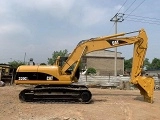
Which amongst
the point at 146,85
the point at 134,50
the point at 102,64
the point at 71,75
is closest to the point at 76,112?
the point at 71,75

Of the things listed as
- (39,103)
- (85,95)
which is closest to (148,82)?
(85,95)

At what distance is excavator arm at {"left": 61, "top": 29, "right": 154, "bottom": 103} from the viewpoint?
15.5 m

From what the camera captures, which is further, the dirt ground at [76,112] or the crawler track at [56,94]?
the crawler track at [56,94]

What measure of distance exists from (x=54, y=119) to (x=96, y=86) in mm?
16765

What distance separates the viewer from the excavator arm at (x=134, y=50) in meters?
15.5

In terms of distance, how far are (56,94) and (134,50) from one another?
191 inches

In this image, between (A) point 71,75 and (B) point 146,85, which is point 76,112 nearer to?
(A) point 71,75

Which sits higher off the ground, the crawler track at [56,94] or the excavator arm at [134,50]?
the excavator arm at [134,50]

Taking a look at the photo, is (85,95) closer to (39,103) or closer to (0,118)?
(39,103)

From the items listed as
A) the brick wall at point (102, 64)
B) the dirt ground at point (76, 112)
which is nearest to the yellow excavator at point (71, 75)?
the dirt ground at point (76, 112)

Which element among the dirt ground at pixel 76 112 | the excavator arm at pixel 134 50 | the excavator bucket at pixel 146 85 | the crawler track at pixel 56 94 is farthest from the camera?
the excavator arm at pixel 134 50

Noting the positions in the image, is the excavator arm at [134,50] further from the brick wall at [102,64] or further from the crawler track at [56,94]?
the brick wall at [102,64]

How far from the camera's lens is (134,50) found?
53.0 ft

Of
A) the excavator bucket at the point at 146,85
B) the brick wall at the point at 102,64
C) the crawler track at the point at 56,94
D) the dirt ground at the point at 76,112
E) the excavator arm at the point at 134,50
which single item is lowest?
the dirt ground at the point at 76,112
